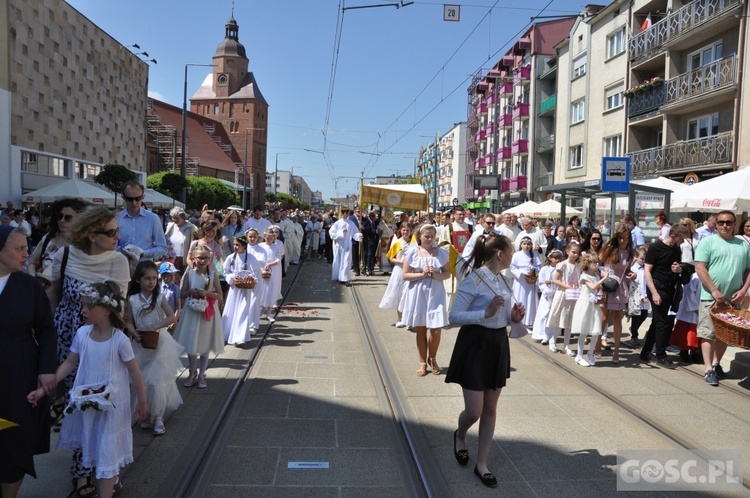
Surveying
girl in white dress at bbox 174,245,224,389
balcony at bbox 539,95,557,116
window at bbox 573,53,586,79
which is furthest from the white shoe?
balcony at bbox 539,95,557,116

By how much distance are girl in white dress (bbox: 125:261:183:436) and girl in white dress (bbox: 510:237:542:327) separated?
20.4 ft

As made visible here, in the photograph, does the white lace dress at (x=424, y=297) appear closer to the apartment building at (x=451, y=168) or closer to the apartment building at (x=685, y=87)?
the apartment building at (x=685, y=87)

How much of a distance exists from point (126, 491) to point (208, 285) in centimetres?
320

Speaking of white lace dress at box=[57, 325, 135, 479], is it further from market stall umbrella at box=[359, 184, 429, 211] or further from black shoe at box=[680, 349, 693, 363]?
market stall umbrella at box=[359, 184, 429, 211]

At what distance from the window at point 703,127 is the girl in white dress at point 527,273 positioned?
55.4 ft

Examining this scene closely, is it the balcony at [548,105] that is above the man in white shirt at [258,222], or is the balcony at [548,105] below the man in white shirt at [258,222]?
above

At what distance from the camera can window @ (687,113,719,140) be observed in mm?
23766

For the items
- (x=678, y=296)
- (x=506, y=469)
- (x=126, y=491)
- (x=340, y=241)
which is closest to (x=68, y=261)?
(x=126, y=491)

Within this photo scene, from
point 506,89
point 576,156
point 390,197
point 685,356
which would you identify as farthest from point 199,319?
point 506,89

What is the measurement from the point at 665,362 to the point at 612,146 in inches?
1018

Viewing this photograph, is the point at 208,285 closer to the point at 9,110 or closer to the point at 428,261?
the point at 428,261


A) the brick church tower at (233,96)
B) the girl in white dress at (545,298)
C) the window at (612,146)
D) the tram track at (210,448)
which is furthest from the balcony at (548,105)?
the brick church tower at (233,96)

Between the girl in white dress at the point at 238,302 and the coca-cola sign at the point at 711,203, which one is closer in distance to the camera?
the girl in white dress at the point at 238,302

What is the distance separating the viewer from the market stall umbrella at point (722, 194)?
10734mm
